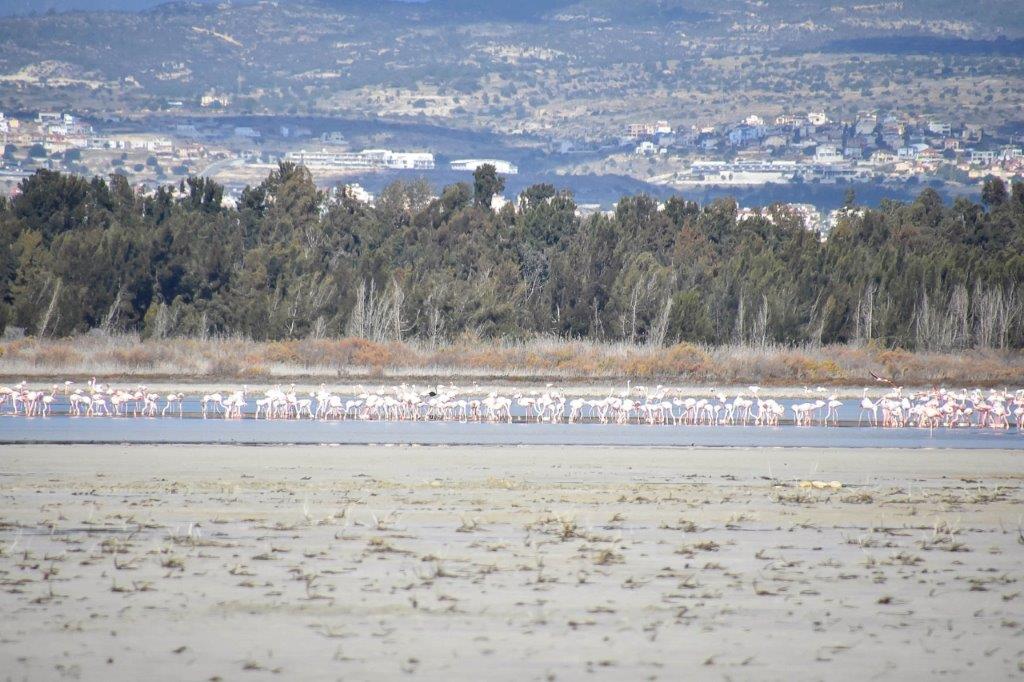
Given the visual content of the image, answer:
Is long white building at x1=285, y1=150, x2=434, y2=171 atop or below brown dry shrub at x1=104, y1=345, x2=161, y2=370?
atop

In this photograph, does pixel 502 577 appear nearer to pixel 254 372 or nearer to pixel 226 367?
pixel 254 372

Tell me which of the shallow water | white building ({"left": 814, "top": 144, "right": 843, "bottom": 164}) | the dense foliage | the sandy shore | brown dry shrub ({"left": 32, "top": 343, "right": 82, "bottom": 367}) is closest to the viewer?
the sandy shore

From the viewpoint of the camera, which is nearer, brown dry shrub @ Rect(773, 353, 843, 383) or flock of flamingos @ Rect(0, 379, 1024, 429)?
flock of flamingos @ Rect(0, 379, 1024, 429)

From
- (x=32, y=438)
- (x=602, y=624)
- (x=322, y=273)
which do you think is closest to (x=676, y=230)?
(x=322, y=273)

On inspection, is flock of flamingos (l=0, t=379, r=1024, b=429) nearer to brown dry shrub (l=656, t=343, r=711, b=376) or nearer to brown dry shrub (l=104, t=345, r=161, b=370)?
brown dry shrub (l=104, t=345, r=161, b=370)

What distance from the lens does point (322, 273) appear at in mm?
59844

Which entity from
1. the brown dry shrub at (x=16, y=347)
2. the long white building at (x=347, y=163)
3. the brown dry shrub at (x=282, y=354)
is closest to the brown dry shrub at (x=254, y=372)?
the brown dry shrub at (x=282, y=354)

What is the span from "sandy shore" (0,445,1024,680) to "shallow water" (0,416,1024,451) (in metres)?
6.09

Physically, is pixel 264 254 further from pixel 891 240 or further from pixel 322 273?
pixel 891 240

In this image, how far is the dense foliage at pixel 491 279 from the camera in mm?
53531

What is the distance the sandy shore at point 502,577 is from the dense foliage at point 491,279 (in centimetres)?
3297

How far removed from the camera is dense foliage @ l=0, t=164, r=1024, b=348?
176 ft

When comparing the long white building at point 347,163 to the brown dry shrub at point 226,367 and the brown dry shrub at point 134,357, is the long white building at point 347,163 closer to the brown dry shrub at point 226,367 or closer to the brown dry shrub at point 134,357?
the brown dry shrub at point 134,357

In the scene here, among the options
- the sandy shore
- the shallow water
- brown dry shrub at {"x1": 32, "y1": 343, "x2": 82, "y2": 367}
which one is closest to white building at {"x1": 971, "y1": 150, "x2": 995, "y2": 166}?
brown dry shrub at {"x1": 32, "y1": 343, "x2": 82, "y2": 367}
